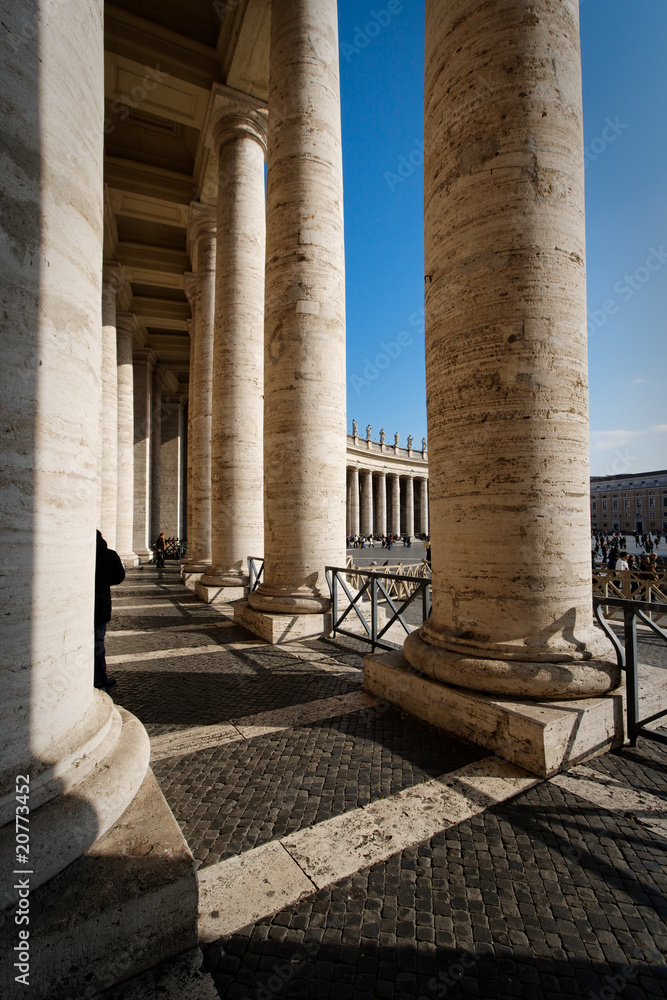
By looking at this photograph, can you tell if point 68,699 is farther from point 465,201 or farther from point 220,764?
point 465,201

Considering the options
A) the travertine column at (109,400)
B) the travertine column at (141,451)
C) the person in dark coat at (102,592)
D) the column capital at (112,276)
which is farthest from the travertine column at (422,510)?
the person in dark coat at (102,592)

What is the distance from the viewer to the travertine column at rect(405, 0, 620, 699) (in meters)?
4.52

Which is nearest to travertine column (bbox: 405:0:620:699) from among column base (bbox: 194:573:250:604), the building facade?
column base (bbox: 194:573:250:604)

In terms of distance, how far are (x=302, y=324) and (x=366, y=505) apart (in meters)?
67.5

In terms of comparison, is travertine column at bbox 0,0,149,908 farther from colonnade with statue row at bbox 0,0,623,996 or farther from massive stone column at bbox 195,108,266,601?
massive stone column at bbox 195,108,266,601

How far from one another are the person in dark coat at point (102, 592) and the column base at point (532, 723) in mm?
4286

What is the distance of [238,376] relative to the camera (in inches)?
527

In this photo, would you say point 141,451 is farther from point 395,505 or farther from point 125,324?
point 395,505

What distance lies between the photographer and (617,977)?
2297 millimetres

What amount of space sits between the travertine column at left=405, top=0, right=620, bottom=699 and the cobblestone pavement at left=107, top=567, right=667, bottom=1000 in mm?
970

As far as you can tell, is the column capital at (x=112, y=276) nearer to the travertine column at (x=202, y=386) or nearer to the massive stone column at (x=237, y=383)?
the travertine column at (x=202, y=386)

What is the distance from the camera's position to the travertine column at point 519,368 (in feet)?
14.8

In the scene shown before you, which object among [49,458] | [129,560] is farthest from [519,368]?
[129,560]

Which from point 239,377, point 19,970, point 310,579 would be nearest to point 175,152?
point 239,377
